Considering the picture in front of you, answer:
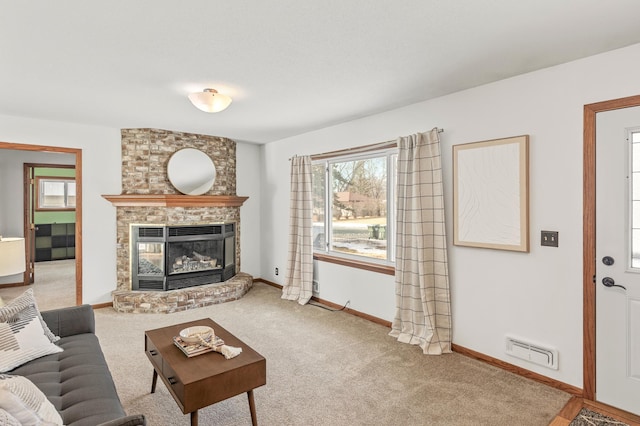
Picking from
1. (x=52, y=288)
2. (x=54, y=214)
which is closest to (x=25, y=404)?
(x=52, y=288)

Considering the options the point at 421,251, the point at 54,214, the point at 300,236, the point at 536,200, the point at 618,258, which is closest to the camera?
the point at 618,258

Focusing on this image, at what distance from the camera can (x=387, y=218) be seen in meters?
4.05

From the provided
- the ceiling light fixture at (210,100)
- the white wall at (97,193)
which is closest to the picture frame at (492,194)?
the ceiling light fixture at (210,100)

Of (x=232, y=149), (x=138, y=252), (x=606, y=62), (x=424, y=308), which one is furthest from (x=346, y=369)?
(x=232, y=149)

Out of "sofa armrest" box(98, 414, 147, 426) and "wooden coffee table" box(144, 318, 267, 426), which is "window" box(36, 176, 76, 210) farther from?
"sofa armrest" box(98, 414, 147, 426)

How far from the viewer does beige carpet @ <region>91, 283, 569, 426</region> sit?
2.28 metres

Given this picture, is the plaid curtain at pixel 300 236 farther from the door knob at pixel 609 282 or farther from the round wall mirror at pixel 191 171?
the door knob at pixel 609 282

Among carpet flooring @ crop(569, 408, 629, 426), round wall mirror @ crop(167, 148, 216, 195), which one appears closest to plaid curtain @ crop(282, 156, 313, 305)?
round wall mirror @ crop(167, 148, 216, 195)

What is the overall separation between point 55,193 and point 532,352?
968 cm

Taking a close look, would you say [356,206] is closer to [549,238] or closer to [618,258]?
[549,238]

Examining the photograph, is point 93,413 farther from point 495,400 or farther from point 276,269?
point 276,269

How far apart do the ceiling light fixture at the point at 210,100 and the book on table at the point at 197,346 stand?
1.90 m

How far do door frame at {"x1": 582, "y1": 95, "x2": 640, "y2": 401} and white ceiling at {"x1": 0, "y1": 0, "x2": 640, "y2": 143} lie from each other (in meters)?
0.53

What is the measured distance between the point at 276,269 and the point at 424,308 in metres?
2.97
